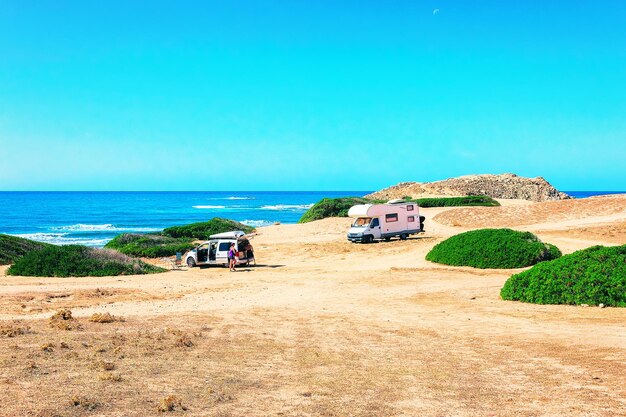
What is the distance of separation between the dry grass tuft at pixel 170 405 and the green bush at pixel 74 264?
1941cm

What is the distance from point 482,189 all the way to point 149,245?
54017 mm

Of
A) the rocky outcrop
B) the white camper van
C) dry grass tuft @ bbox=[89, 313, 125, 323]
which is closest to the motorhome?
the white camper van

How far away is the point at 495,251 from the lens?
25.1 meters

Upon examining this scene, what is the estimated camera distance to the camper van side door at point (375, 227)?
3669 centimetres

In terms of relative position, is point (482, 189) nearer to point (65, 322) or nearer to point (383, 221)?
point (383, 221)

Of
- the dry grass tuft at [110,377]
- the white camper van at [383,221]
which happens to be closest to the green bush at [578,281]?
the dry grass tuft at [110,377]

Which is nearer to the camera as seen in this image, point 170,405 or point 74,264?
point 170,405

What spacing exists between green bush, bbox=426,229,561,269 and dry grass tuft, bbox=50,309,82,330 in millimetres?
17541

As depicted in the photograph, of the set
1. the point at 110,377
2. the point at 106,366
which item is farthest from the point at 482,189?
the point at 110,377

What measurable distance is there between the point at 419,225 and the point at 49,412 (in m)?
34.0

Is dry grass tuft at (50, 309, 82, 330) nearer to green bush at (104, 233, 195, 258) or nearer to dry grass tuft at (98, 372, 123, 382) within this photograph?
dry grass tuft at (98, 372, 123, 382)

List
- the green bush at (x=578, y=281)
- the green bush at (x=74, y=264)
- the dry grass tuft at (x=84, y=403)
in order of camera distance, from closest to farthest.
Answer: the dry grass tuft at (x=84, y=403)
the green bush at (x=578, y=281)
the green bush at (x=74, y=264)

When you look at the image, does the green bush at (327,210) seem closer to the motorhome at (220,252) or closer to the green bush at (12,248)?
the motorhome at (220,252)

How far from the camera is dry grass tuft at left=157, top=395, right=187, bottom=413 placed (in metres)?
7.27
